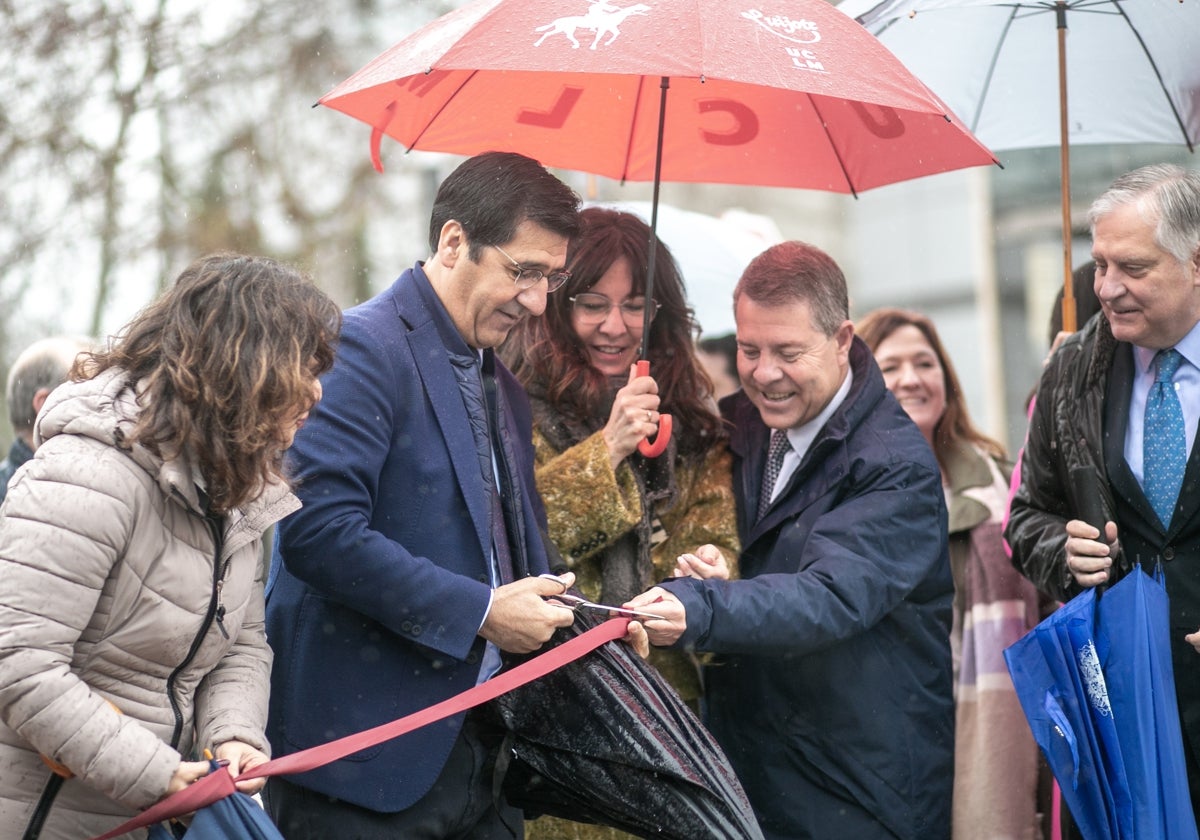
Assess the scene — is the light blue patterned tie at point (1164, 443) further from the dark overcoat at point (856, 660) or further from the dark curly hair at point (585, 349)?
the dark curly hair at point (585, 349)

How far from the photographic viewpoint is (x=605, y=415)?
4.25m

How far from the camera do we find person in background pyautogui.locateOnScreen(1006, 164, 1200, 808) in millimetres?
3863

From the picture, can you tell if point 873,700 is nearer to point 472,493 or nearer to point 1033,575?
point 1033,575

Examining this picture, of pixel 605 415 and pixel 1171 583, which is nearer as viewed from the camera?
pixel 1171 583

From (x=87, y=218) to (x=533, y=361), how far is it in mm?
6122

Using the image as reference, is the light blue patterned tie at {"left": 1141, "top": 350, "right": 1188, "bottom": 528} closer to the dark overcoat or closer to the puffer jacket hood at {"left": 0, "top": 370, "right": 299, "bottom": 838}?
the dark overcoat

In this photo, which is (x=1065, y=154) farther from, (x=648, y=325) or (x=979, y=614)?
(x=648, y=325)

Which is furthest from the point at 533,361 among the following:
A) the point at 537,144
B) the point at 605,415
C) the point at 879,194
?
the point at 879,194

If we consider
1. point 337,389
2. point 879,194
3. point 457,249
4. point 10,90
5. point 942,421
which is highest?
point 10,90

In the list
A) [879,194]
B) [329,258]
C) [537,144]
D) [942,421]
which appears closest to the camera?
[537,144]

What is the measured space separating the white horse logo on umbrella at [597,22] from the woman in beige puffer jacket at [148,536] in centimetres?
92

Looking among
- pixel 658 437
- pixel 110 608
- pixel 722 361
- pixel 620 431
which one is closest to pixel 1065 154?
pixel 658 437

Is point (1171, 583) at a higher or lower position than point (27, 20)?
lower

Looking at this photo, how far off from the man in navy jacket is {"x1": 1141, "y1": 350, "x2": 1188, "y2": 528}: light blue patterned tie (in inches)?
21.6
